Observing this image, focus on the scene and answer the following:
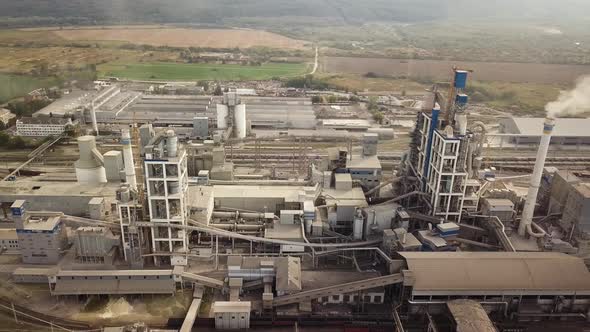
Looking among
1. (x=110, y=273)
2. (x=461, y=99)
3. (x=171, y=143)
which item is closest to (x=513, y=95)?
(x=461, y=99)

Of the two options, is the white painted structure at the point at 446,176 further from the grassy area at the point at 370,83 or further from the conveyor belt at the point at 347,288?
the grassy area at the point at 370,83

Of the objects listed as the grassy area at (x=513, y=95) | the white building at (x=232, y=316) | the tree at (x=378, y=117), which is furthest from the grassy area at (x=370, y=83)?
the white building at (x=232, y=316)

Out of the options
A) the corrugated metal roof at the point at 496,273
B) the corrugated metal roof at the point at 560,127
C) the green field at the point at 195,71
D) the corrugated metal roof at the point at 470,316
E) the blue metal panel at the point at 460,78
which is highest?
the blue metal panel at the point at 460,78

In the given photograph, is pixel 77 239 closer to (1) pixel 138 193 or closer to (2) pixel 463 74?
(1) pixel 138 193

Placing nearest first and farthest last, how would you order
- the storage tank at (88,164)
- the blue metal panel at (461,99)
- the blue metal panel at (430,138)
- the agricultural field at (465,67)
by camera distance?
the blue metal panel at (461,99) → the blue metal panel at (430,138) → the storage tank at (88,164) → the agricultural field at (465,67)

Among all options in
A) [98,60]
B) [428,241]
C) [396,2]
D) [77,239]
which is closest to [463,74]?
[428,241]


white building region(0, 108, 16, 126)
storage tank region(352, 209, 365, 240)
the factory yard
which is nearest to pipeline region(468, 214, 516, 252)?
storage tank region(352, 209, 365, 240)
